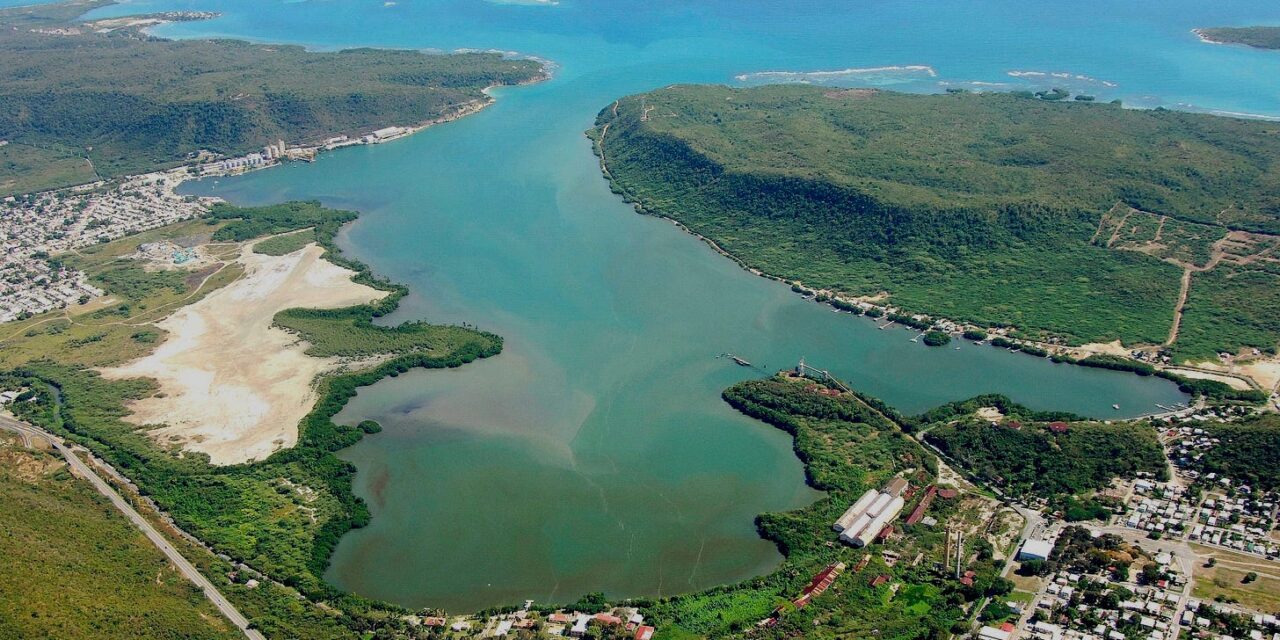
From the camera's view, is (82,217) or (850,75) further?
(850,75)

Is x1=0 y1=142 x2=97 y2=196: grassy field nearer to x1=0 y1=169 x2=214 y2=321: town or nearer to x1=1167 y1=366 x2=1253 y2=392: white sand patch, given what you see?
x1=0 y1=169 x2=214 y2=321: town

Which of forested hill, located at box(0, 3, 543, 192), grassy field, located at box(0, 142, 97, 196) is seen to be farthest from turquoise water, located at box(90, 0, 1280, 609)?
grassy field, located at box(0, 142, 97, 196)

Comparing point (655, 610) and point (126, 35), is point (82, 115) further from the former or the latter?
point (655, 610)

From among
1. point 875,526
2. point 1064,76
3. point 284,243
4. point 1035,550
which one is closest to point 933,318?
point 875,526

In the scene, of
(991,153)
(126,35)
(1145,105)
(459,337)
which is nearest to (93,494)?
(459,337)

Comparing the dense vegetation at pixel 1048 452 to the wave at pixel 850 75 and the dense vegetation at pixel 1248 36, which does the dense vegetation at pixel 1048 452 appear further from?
the dense vegetation at pixel 1248 36

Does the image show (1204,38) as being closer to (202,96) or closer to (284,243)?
(284,243)
